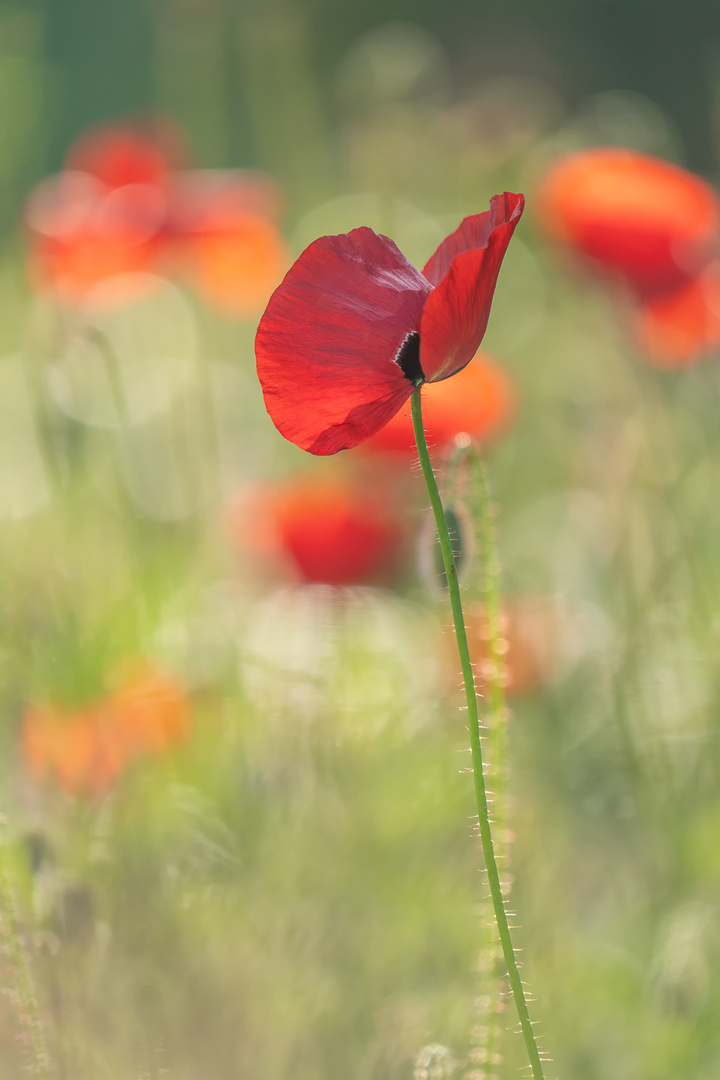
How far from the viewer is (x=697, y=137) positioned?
11.2 feet

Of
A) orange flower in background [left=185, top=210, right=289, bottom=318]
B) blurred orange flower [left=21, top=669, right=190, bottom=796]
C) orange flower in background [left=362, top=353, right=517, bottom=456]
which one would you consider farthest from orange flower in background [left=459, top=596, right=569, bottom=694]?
orange flower in background [left=185, top=210, right=289, bottom=318]

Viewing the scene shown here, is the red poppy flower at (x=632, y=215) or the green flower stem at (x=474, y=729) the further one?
the red poppy flower at (x=632, y=215)

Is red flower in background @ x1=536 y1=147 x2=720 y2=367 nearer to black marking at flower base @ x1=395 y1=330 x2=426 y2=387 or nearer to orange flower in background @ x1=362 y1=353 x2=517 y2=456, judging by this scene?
orange flower in background @ x1=362 y1=353 x2=517 y2=456

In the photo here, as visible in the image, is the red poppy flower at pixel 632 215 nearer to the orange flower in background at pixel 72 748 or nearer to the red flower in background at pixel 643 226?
the red flower in background at pixel 643 226

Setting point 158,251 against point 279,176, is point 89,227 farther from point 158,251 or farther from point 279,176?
point 279,176

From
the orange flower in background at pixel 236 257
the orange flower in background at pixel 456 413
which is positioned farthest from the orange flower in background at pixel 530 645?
the orange flower in background at pixel 236 257

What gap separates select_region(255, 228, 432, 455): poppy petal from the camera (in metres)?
0.43

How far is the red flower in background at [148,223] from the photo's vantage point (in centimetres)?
121

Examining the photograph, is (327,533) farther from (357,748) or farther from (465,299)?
(465,299)

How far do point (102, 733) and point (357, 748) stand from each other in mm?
229

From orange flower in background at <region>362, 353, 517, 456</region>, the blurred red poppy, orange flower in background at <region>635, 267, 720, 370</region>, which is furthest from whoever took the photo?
the blurred red poppy

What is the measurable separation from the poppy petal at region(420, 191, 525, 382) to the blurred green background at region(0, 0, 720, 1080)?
0.26 m

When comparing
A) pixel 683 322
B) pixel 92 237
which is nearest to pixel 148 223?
pixel 92 237

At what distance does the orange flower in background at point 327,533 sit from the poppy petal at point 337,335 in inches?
23.3
